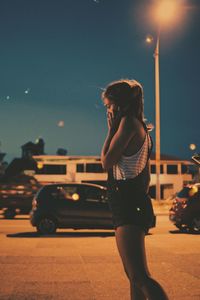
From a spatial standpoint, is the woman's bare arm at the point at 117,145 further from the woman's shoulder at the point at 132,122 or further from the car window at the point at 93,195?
the car window at the point at 93,195

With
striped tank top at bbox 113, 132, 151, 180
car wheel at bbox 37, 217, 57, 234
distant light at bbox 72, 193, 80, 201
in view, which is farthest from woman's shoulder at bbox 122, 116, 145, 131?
distant light at bbox 72, 193, 80, 201

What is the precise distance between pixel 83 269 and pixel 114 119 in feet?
15.6

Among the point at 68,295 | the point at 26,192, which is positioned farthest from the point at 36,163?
the point at 68,295

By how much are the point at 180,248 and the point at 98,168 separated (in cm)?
5119

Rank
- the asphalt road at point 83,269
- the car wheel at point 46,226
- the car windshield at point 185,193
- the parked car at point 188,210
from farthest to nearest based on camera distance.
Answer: the car windshield at point 185,193 < the parked car at point 188,210 < the car wheel at point 46,226 < the asphalt road at point 83,269

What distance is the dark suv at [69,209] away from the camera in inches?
563

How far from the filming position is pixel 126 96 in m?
3.21

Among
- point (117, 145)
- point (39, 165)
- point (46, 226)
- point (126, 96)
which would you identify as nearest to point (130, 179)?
point (117, 145)

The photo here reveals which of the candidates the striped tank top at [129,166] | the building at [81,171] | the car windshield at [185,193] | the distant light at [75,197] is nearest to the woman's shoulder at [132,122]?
the striped tank top at [129,166]

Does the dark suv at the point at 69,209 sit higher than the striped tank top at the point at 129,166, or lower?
lower

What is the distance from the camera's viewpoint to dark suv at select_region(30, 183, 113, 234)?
14.3 meters

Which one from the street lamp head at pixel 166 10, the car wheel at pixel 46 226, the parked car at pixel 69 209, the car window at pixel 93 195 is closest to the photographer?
the car wheel at pixel 46 226

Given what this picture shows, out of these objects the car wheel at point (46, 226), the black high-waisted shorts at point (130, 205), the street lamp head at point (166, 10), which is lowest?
the car wheel at point (46, 226)

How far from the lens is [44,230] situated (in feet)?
46.4
